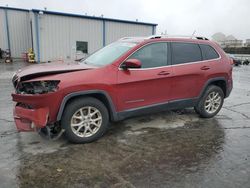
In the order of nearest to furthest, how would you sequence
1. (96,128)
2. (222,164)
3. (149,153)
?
(222,164), (149,153), (96,128)

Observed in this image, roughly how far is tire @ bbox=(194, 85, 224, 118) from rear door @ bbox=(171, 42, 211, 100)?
307 mm

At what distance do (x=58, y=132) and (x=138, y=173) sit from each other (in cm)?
165

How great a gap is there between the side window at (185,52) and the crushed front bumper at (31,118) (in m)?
2.85

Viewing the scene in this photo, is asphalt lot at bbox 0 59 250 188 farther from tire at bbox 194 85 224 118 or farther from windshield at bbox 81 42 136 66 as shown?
windshield at bbox 81 42 136 66

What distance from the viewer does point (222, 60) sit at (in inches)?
247

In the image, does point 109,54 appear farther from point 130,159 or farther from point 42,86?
point 130,159

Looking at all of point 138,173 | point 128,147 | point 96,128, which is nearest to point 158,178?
point 138,173

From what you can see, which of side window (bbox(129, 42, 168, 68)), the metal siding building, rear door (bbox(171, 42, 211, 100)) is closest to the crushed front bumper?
side window (bbox(129, 42, 168, 68))

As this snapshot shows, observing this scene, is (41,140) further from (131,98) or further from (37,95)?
(131,98)

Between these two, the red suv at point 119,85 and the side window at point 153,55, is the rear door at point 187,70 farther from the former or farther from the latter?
the side window at point 153,55

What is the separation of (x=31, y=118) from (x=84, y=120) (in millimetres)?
856

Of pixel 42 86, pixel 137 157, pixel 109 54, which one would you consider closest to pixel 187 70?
pixel 109 54

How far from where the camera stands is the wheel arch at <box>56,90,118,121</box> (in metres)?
4.19

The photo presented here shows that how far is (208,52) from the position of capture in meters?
6.09
